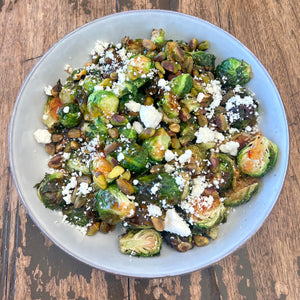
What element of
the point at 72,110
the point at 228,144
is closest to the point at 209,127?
the point at 228,144

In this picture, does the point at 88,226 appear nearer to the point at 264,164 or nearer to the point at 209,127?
the point at 209,127

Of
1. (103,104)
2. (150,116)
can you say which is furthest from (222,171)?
(103,104)

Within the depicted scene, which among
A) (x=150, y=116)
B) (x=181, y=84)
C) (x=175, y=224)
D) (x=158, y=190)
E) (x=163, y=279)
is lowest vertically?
(x=163, y=279)

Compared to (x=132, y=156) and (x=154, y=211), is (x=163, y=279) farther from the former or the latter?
(x=132, y=156)

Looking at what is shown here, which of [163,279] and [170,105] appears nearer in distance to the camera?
[170,105]

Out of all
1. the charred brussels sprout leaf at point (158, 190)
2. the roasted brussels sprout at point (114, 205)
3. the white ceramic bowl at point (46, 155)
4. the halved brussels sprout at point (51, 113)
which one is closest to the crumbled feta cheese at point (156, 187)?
the charred brussels sprout leaf at point (158, 190)

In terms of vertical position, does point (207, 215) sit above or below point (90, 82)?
below

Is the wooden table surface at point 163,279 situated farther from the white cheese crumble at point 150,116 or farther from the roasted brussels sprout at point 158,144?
the white cheese crumble at point 150,116

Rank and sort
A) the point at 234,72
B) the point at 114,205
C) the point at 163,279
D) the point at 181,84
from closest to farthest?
the point at 114,205 → the point at 181,84 → the point at 234,72 → the point at 163,279
